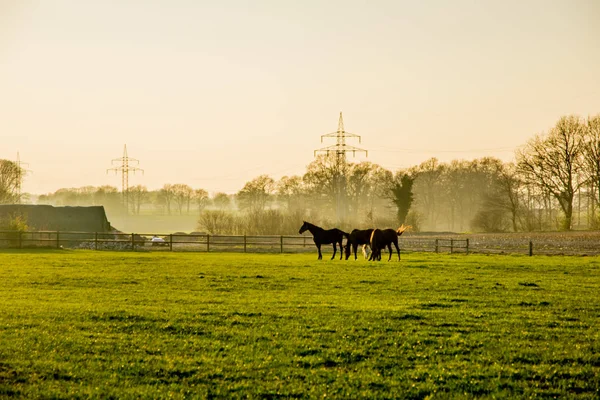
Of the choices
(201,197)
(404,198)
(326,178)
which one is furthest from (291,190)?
(201,197)

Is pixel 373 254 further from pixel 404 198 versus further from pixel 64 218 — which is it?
pixel 404 198

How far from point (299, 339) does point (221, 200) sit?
159430mm

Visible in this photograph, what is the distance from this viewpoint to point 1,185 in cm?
8362

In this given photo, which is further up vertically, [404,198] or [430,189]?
[430,189]

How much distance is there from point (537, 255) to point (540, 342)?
27.5m

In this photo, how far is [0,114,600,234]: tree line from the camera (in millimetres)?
66125

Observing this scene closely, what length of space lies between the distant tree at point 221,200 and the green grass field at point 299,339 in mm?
148320

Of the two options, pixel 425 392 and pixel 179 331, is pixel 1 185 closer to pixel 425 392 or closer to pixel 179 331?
pixel 179 331

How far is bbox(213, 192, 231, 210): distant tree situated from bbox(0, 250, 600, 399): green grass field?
14832 cm

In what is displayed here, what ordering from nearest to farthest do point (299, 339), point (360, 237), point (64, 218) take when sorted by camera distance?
point (299, 339) → point (360, 237) → point (64, 218)

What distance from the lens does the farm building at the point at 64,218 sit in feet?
183

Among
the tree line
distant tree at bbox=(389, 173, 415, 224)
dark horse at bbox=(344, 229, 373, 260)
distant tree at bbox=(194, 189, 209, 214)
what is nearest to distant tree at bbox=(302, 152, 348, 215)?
the tree line

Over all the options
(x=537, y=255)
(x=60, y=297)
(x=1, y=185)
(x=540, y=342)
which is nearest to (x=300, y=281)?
(x=60, y=297)

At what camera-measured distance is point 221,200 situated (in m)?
169
